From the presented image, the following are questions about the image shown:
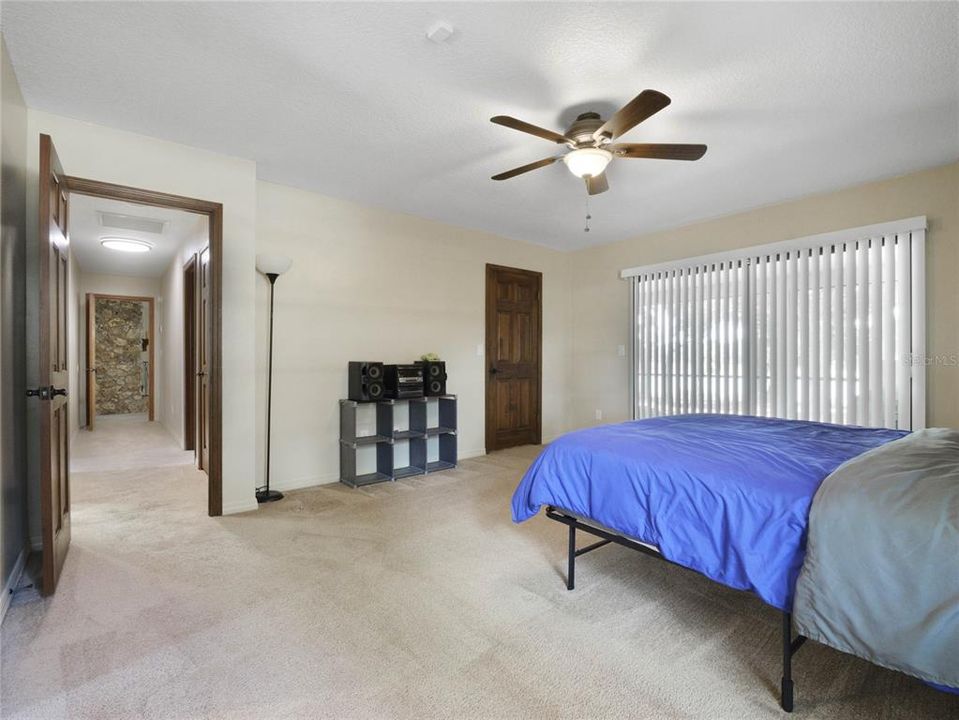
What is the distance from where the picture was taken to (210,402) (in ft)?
10.4

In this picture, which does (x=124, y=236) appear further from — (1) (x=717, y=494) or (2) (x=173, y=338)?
(1) (x=717, y=494)

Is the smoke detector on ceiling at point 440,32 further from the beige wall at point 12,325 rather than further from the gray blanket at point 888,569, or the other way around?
the gray blanket at point 888,569

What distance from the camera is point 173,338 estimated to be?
6.39 metres

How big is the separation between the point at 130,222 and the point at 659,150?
16.6 ft

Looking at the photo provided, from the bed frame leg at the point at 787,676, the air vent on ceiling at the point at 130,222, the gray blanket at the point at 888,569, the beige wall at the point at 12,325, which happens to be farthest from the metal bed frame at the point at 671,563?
the air vent on ceiling at the point at 130,222

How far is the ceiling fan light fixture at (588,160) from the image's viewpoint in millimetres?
2527

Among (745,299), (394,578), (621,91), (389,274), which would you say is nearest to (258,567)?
(394,578)

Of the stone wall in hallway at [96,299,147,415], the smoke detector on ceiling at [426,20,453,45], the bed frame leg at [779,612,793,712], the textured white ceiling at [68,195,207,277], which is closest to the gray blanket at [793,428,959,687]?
the bed frame leg at [779,612,793,712]

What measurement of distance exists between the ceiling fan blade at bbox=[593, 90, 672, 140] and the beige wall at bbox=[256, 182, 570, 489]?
2486 mm

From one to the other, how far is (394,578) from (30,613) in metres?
1.52

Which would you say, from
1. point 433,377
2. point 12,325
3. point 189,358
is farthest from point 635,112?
point 189,358

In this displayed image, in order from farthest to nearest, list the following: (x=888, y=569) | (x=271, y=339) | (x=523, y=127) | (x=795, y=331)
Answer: (x=795, y=331)
(x=271, y=339)
(x=523, y=127)
(x=888, y=569)

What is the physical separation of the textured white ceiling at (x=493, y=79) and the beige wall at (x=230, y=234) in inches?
5.0

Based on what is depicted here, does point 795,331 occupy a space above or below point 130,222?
below
